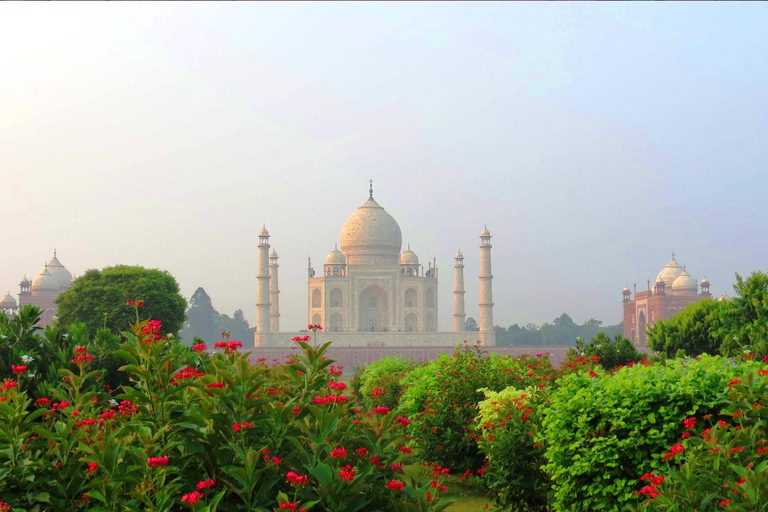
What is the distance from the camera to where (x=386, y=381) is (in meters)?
Answer: 14.3

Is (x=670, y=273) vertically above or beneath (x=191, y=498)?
above

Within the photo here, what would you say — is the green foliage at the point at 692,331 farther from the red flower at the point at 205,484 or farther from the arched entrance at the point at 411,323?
the arched entrance at the point at 411,323

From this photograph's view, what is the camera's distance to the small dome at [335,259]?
1986 inches

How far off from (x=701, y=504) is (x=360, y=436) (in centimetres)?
162

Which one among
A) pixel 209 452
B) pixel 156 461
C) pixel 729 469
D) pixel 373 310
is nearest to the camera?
pixel 156 461

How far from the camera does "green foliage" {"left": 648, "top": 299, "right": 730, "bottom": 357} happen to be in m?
19.6

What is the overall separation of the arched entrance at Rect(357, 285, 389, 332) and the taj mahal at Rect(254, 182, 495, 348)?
6cm

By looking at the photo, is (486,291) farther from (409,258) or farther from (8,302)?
A: (8,302)

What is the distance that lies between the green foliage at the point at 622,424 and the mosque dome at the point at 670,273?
5470 centimetres

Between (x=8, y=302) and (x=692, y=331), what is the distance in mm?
49219

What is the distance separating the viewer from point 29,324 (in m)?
7.20

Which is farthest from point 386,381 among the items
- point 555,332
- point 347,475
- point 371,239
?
point 555,332

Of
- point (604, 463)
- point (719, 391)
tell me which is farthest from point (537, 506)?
point (719, 391)

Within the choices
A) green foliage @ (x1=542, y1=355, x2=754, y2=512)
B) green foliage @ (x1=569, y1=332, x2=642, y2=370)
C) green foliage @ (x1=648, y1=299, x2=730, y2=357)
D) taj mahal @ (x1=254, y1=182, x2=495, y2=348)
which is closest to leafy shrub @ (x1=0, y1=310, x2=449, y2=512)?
green foliage @ (x1=542, y1=355, x2=754, y2=512)
